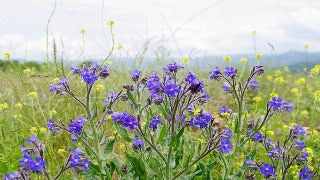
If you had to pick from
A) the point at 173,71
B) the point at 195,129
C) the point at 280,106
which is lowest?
the point at 195,129

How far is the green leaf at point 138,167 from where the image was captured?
8.98 ft

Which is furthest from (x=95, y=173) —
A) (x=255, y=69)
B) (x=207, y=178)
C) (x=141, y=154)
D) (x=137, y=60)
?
(x=137, y=60)

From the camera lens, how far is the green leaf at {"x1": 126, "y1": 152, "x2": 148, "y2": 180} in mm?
2736

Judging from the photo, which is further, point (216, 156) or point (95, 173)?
point (216, 156)

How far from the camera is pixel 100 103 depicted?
20.5 feet

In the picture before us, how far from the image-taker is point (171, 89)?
2.52 metres

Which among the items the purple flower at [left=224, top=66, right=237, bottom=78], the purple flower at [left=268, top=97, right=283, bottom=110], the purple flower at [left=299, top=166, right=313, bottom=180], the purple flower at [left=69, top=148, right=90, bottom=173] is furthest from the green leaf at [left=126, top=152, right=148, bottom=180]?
the purple flower at [left=299, top=166, right=313, bottom=180]

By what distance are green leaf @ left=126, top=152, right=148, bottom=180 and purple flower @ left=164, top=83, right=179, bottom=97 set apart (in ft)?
1.53

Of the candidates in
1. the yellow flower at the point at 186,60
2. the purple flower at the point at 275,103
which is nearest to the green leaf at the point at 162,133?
the purple flower at the point at 275,103

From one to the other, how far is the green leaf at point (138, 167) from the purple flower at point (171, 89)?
1.53 ft

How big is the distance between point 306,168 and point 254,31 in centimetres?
439

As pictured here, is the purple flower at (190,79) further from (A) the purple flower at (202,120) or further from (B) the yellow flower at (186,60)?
(B) the yellow flower at (186,60)

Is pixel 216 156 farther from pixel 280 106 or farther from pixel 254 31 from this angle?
pixel 254 31

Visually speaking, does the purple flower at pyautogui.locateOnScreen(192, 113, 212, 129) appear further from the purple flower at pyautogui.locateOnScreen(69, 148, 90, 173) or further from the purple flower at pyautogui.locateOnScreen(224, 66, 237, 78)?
the purple flower at pyautogui.locateOnScreen(69, 148, 90, 173)
